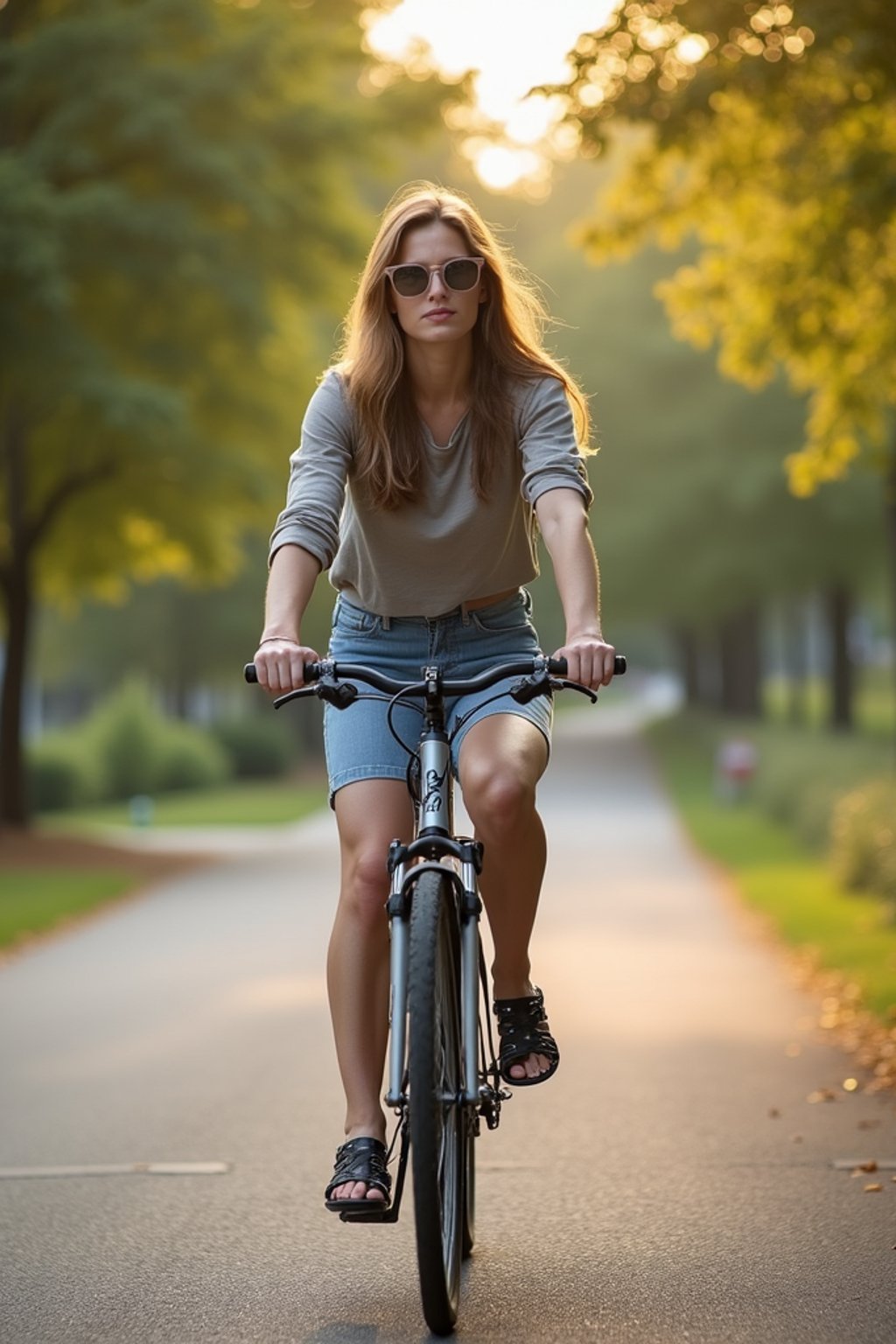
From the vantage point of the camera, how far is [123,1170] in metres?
5.93

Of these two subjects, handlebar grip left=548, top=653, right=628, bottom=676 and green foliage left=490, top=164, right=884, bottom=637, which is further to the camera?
green foliage left=490, top=164, right=884, bottom=637

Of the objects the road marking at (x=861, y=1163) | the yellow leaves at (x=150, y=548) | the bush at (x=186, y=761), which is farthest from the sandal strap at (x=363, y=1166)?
the bush at (x=186, y=761)

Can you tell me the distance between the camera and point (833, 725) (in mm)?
35375

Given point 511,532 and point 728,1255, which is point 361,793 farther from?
point 728,1255

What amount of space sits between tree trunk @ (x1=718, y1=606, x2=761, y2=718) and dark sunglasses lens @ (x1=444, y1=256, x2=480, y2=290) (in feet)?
121

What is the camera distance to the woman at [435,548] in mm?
4258

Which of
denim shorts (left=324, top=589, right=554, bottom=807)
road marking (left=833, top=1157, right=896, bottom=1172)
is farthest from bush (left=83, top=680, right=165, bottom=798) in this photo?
denim shorts (left=324, top=589, right=554, bottom=807)

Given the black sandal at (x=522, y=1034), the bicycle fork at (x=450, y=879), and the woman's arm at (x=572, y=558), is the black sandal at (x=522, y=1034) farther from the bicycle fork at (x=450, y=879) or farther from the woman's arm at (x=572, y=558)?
the woman's arm at (x=572, y=558)

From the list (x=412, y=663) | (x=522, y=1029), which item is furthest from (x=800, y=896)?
(x=412, y=663)

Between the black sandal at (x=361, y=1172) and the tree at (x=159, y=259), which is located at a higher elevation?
the tree at (x=159, y=259)

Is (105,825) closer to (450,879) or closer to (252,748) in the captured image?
(252,748)

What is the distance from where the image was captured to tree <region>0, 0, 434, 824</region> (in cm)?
1708

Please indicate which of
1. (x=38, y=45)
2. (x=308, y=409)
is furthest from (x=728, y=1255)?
(x=38, y=45)

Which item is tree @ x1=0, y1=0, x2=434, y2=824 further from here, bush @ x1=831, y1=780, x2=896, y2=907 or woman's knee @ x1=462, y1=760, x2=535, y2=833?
woman's knee @ x1=462, y1=760, x2=535, y2=833
